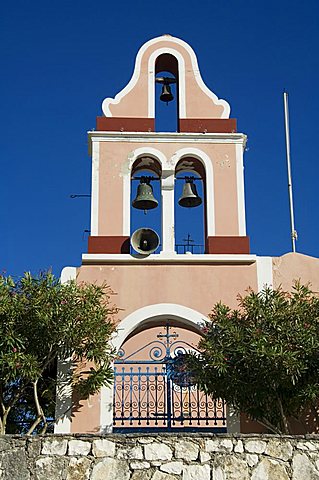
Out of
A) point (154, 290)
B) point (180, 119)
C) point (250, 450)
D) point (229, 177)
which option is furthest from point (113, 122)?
point (250, 450)

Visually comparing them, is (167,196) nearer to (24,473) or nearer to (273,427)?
(273,427)

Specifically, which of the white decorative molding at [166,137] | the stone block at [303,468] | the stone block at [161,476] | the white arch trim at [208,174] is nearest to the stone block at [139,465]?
the stone block at [161,476]

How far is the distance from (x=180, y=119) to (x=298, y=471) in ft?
23.9

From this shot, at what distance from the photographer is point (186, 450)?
9.84 m

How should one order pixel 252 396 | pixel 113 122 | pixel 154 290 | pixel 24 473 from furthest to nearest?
pixel 113 122 → pixel 154 290 → pixel 252 396 → pixel 24 473

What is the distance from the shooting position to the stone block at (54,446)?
9.84m

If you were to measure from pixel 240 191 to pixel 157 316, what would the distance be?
2.74 meters

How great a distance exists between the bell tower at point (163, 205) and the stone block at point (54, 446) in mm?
2869

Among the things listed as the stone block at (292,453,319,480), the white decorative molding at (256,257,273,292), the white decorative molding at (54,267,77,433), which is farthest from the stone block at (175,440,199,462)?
the white decorative molding at (256,257,273,292)

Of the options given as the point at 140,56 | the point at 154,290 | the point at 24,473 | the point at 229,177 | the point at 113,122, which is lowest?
the point at 24,473

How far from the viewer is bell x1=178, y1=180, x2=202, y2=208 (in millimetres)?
14766

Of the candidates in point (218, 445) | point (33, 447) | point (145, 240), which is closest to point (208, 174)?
point (145, 240)

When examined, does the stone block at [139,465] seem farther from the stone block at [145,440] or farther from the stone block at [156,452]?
the stone block at [145,440]

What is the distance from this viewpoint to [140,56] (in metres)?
15.5
